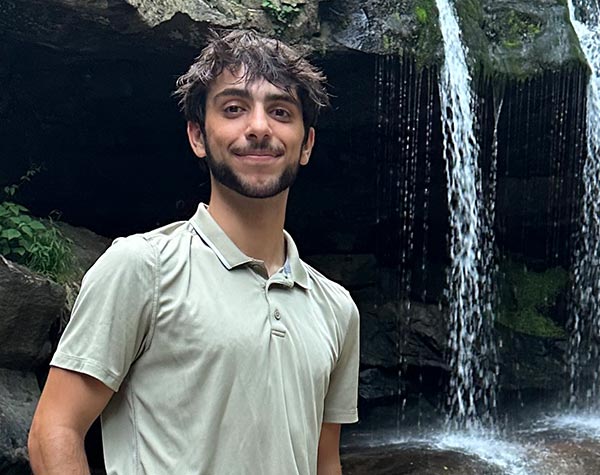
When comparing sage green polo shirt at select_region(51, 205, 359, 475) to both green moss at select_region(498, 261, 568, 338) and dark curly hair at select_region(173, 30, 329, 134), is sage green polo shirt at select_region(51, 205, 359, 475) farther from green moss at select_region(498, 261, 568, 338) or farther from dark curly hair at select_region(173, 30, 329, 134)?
green moss at select_region(498, 261, 568, 338)

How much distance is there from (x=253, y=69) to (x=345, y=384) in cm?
71

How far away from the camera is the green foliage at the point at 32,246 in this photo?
4.83 m

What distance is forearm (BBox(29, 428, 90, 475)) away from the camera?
1.26m

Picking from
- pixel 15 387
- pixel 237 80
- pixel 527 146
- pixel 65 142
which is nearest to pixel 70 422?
pixel 237 80

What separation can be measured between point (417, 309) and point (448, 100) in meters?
2.80

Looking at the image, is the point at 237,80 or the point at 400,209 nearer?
the point at 237,80

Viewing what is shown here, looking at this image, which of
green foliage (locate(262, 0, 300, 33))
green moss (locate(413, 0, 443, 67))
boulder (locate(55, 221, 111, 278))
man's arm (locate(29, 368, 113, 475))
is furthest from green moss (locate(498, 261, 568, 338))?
man's arm (locate(29, 368, 113, 475))

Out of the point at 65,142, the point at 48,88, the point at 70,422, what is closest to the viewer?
the point at 70,422

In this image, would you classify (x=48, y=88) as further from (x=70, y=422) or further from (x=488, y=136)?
(x=70, y=422)

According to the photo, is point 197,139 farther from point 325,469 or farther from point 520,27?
→ point 520,27

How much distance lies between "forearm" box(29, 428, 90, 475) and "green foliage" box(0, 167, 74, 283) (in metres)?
3.65

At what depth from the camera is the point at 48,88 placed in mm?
6559

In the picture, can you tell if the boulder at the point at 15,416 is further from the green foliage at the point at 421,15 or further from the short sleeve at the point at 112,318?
the green foliage at the point at 421,15

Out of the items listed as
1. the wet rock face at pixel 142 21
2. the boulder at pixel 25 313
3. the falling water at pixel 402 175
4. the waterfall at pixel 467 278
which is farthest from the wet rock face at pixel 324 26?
the boulder at pixel 25 313
